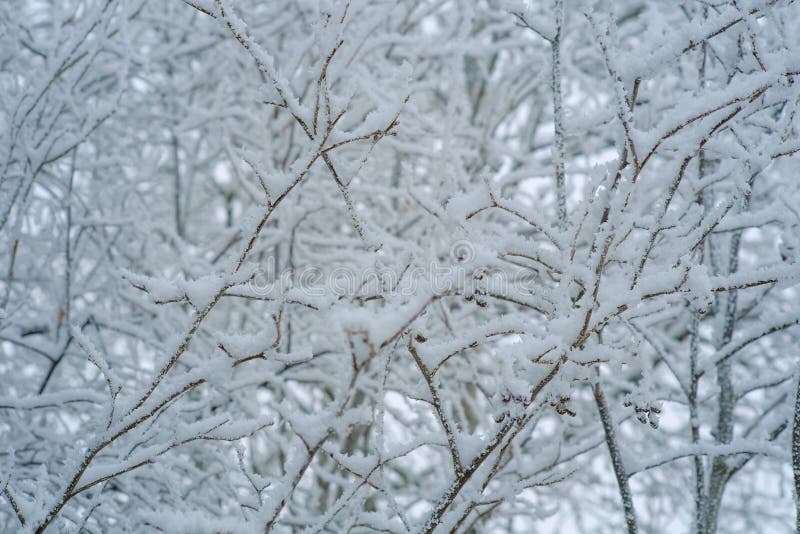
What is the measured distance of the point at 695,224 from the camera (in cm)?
135

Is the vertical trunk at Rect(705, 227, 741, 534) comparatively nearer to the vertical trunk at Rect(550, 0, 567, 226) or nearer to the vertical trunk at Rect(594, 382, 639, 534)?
the vertical trunk at Rect(594, 382, 639, 534)

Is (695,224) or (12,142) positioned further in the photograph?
(12,142)

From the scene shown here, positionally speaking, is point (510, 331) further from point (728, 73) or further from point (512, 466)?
point (512, 466)

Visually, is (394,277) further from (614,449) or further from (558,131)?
(614,449)

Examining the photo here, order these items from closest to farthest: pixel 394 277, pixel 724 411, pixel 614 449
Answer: pixel 394 277
pixel 614 449
pixel 724 411

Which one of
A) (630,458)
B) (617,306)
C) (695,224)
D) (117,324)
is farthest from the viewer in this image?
(117,324)

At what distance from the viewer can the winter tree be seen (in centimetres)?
104

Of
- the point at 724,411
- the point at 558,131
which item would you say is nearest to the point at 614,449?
the point at 724,411

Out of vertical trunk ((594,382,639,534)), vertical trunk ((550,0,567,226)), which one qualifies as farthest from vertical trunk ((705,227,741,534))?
vertical trunk ((550,0,567,226))

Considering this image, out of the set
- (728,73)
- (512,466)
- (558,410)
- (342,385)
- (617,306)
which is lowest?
Answer: (342,385)

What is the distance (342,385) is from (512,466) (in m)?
1.47

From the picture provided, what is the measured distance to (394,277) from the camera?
1.32m

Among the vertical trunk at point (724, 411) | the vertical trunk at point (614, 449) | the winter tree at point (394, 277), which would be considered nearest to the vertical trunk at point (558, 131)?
the winter tree at point (394, 277)

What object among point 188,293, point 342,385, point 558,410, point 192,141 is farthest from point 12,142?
point 192,141
